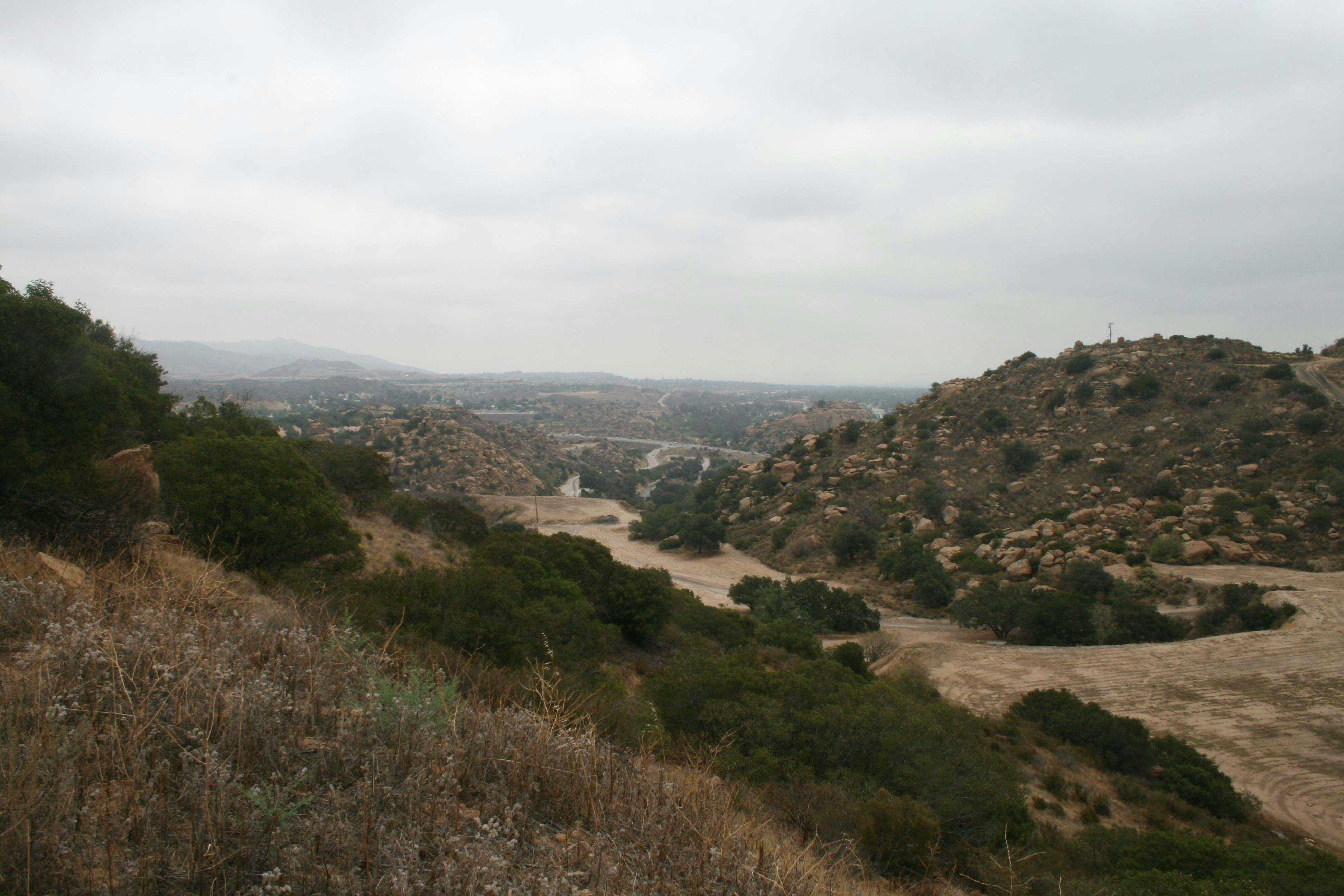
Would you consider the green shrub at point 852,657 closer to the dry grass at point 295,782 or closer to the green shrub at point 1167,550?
the dry grass at point 295,782

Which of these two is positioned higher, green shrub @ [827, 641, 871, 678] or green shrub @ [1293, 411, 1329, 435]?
green shrub @ [1293, 411, 1329, 435]

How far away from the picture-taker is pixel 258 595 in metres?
6.71

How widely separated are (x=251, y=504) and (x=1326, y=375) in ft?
182

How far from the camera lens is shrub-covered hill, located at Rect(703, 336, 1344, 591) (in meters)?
27.0

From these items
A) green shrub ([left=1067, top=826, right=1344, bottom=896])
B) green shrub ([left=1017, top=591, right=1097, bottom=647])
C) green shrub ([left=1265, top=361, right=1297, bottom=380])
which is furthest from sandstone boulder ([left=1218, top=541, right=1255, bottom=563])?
green shrub ([left=1067, top=826, right=1344, bottom=896])

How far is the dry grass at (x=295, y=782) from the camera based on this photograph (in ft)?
7.52

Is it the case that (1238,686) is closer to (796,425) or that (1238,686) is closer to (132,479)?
(132,479)

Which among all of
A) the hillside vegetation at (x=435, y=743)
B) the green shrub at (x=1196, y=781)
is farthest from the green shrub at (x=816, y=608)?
the green shrub at (x=1196, y=781)

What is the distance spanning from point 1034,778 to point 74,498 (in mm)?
16164

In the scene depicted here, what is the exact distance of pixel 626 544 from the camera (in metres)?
41.6

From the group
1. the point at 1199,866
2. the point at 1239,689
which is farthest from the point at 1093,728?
the point at 1239,689

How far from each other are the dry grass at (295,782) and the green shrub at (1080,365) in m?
50.9

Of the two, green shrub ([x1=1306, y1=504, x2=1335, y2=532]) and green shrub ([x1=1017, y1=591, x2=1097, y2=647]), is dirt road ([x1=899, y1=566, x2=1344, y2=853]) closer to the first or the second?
green shrub ([x1=1017, y1=591, x2=1097, y2=647])

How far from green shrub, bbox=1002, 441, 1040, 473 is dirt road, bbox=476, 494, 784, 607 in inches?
653
